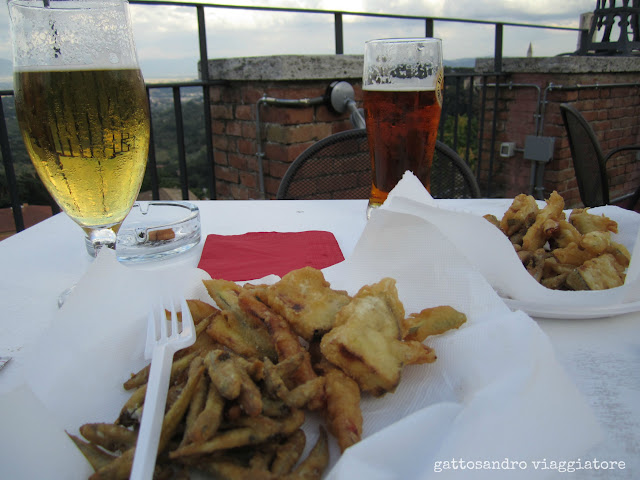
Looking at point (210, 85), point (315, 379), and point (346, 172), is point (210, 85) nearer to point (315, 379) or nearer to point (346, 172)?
point (346, 172)

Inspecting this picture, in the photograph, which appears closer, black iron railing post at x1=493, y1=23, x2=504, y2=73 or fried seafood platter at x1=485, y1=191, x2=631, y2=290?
fried seafood platter at x1=485, y1=191, x2=631, y2=290

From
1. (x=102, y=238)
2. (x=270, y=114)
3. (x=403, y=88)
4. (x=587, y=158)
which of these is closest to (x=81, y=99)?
(x=102, y=238)

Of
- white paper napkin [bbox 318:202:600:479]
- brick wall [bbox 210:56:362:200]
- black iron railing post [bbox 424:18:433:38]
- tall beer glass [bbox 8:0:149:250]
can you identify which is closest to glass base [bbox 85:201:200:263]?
tall beer glass [bbox 8:0:149:250]

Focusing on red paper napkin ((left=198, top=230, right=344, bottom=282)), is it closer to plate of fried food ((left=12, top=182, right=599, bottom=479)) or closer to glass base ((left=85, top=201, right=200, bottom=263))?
glass base ((left=85, top=201, right=200, bottom=263))

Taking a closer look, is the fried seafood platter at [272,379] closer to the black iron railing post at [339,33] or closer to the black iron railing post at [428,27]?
the black iron railing post at [339,33]

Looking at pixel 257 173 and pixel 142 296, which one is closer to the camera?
pixel 142 296

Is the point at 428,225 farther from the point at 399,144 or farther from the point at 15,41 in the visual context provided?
the point at 15,41

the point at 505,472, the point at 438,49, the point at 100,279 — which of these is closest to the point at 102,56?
the point at 100,279
